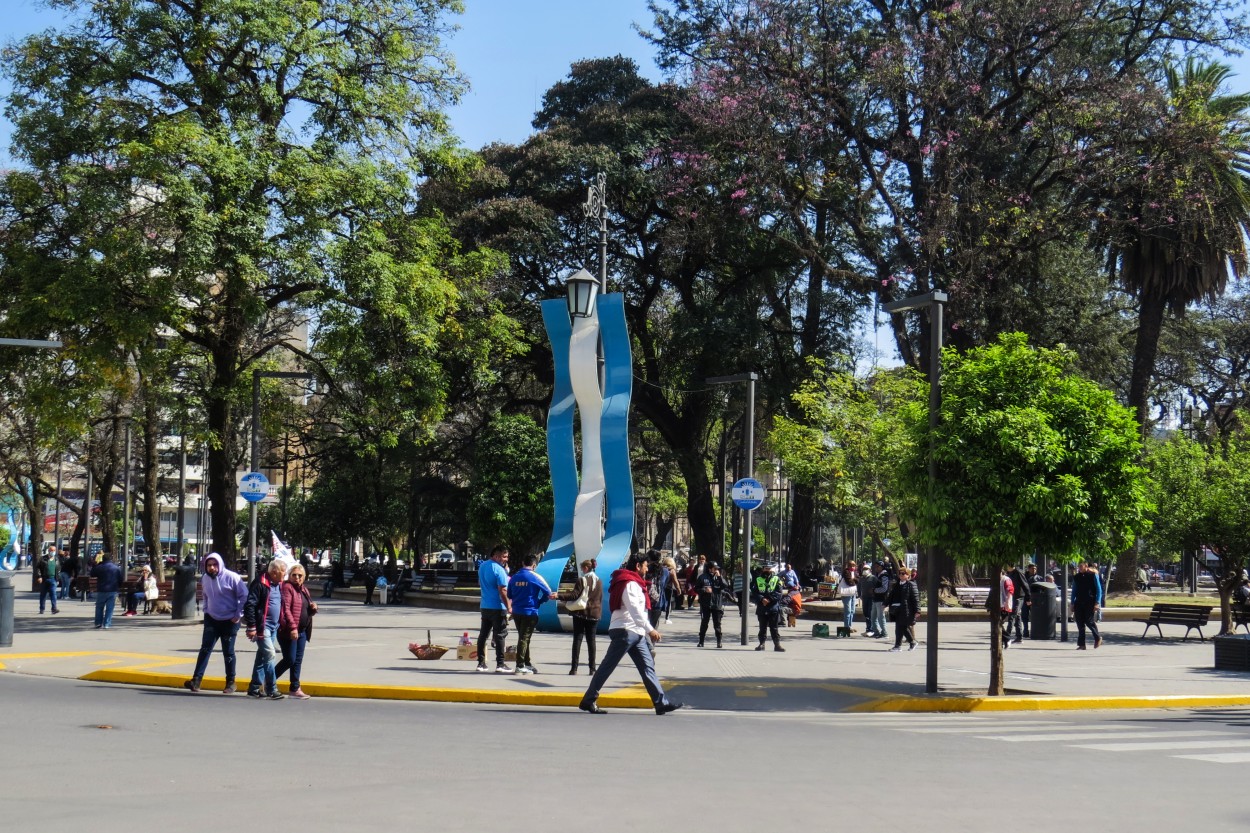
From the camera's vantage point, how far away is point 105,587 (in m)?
27.1

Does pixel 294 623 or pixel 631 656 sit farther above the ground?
pixel 294 623

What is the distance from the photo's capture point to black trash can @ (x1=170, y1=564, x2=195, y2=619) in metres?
28.8

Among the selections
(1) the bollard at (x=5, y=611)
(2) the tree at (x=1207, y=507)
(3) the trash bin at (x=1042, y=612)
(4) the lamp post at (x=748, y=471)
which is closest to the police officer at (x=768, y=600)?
(4) the lamp post at (x=748, y=471)

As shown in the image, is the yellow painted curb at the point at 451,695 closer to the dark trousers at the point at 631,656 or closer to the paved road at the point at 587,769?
the paved road at the point at 587,769

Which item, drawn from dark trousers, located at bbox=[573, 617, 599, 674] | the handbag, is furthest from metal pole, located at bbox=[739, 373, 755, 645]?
the handbag

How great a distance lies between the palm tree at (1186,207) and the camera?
31.8 meters

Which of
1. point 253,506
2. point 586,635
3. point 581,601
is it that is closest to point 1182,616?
point 586,635

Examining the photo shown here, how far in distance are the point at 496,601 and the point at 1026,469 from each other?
7.30 m

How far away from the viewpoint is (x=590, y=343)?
25375 millimetres

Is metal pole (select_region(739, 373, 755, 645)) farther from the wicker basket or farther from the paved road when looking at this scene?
the paved road

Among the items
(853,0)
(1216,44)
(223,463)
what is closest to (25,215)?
(223,463)

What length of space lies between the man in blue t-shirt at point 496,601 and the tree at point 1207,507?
14758 mm

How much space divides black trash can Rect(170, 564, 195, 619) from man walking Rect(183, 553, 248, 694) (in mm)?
13626

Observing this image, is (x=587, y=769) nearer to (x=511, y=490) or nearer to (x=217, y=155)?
(x=217, y=155)
